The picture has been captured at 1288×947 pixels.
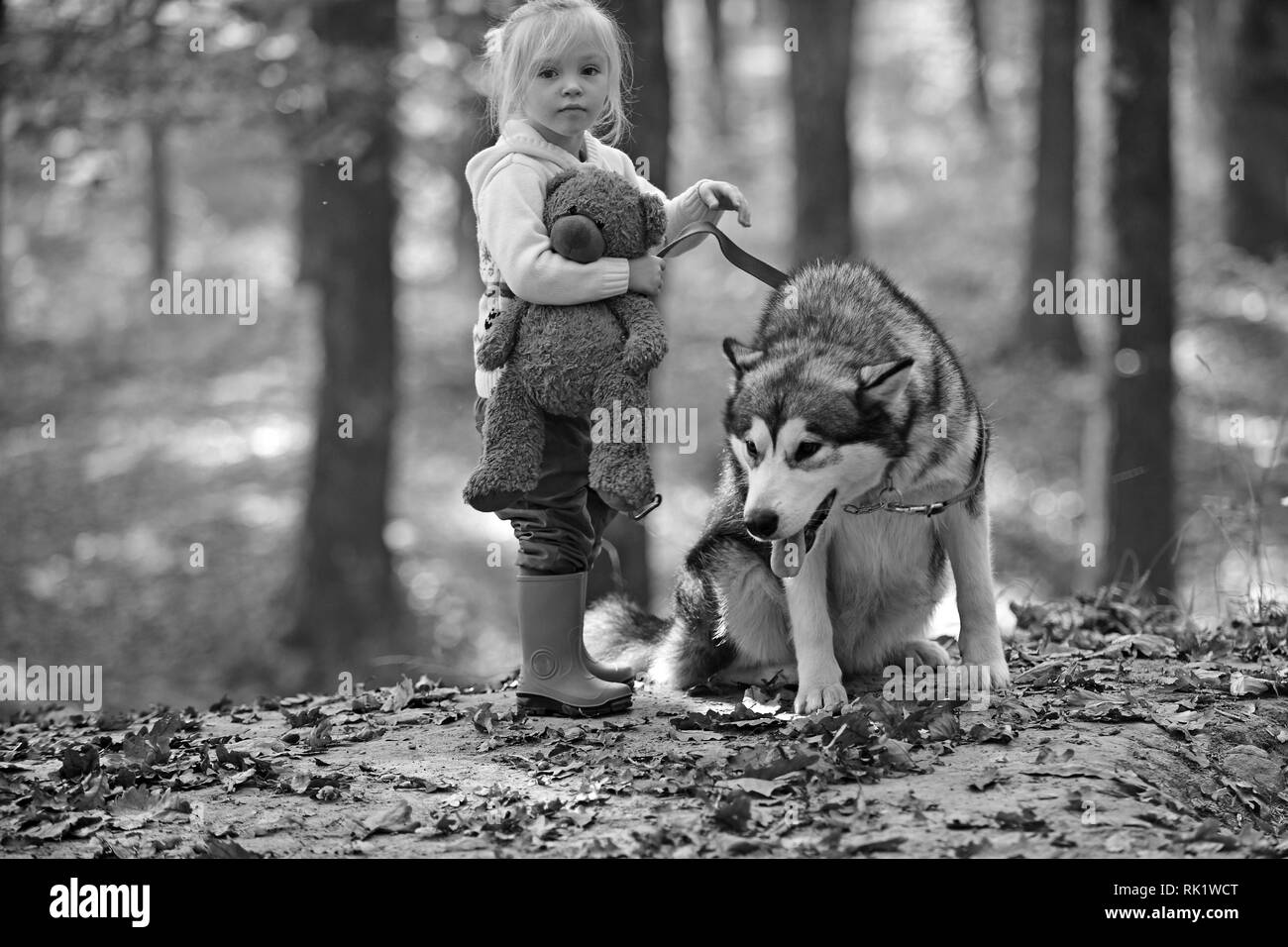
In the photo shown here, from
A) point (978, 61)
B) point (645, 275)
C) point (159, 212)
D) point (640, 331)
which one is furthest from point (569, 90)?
point (159, 212)

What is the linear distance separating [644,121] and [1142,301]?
13.3ft

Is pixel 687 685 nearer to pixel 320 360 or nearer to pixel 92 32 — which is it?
pixel 320 360

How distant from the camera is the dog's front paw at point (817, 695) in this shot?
185 inches

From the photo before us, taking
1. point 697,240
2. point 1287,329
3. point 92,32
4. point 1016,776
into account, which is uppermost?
point 92,32

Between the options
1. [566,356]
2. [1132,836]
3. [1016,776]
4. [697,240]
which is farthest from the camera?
[697,240]

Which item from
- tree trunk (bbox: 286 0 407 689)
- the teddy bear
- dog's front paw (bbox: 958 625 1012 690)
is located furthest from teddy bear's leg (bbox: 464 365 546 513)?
tree trunk (bbox: 286 0 407 689)

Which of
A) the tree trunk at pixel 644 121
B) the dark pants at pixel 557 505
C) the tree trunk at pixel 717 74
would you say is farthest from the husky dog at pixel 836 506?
the tree trunk at pixel 717 74

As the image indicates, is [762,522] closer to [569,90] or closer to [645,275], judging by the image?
[645,275]

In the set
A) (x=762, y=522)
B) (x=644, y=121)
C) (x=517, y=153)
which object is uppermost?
(x=644, y=121)

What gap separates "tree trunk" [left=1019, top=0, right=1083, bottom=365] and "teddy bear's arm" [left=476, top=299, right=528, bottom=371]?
13.6 m

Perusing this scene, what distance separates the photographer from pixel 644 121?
7066 millimetres

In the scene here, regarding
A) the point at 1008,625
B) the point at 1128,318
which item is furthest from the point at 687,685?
the point at 1128,318

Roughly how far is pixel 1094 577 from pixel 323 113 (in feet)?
22.4

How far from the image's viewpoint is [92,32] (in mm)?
9570
